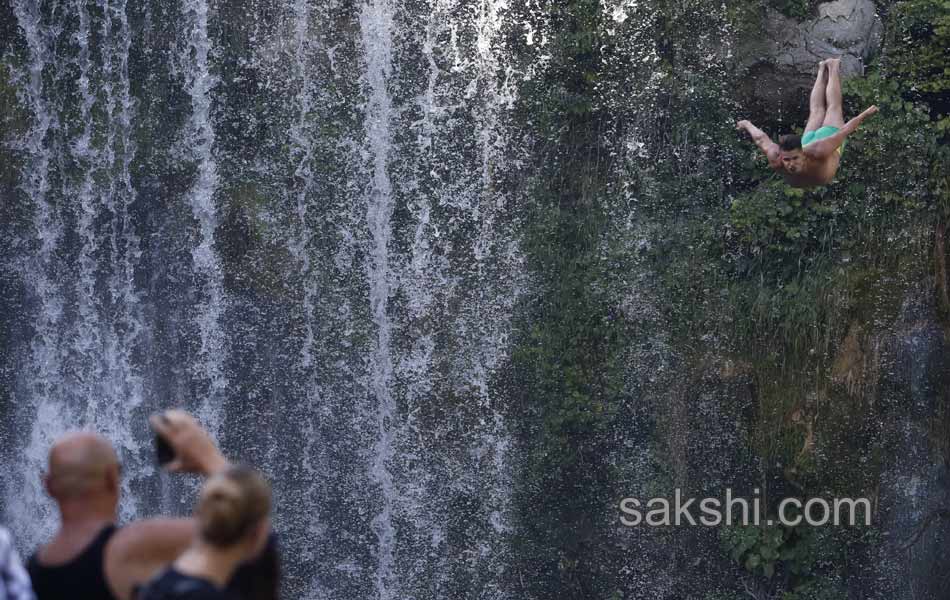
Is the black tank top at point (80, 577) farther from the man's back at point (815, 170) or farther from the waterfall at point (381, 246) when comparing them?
the waterfall at point (381, 246)

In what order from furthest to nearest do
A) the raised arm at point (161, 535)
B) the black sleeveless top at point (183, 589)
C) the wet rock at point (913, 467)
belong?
the wet rock at point (913, 467) → the raised arm at point (161, 535) → the black sleeveless top at point (183, 589)

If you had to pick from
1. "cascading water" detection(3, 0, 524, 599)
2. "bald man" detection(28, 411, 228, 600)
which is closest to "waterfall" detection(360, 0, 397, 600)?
"cascading water" detection(3, 0, 524, 599)

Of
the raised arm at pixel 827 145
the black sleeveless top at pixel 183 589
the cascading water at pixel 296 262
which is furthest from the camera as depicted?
the cascading water at pixel 296 262


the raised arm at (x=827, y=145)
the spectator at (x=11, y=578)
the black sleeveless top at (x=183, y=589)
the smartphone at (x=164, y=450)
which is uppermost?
the raised arm at (x=827, y=145)

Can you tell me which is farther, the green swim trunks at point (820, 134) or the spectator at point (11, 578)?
the green swim trunks at point (820, 134)

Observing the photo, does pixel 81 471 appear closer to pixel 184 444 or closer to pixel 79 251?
pixel 184 444

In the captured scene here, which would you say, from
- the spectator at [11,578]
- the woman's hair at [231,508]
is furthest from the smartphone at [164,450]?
the spectator at [11,578]

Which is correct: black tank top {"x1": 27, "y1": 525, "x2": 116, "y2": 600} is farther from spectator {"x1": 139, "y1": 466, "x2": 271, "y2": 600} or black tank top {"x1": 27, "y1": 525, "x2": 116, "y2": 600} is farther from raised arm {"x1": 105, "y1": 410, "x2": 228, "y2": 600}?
spectator {"x1": 139, "y1": 466, "x2": 271, "y2": 600}

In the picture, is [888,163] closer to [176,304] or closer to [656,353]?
[656,353]

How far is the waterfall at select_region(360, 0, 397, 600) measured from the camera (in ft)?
24.7

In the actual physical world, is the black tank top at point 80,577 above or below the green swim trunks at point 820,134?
below

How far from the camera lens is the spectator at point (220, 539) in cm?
199

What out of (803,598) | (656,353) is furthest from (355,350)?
(803,598)

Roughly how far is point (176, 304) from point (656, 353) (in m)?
3.36
